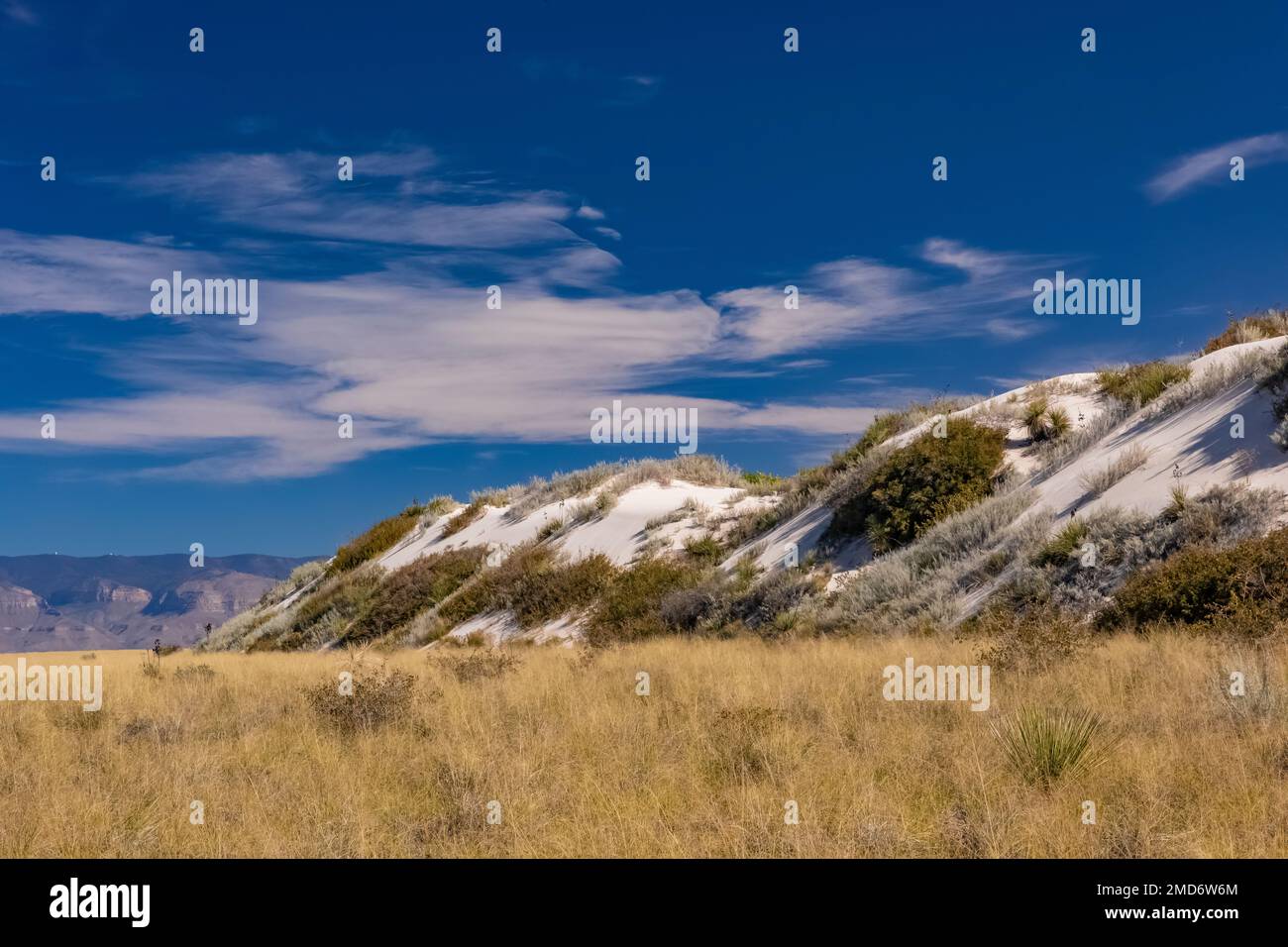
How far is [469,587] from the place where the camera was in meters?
27.7

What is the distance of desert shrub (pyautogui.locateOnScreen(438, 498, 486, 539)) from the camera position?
3744 centimetres

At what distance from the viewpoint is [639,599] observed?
873 inches

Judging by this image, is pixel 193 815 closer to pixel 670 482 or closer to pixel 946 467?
pixel 946 467

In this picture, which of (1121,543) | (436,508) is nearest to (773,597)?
(1121,543)

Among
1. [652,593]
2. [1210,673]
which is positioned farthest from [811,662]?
[652,593]

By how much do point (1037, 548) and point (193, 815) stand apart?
12.8 meters

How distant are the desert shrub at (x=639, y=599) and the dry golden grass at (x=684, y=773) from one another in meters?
9.44

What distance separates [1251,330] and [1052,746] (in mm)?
19519

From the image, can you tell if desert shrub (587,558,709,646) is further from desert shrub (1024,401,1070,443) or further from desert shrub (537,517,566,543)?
desert shrub (1024,401,1070,443)

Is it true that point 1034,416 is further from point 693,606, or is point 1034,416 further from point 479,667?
point 479,667

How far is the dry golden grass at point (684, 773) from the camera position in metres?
5.53

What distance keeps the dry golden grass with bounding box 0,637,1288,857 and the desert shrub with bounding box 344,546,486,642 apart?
61.2 feet

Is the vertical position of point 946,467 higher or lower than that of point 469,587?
higher
